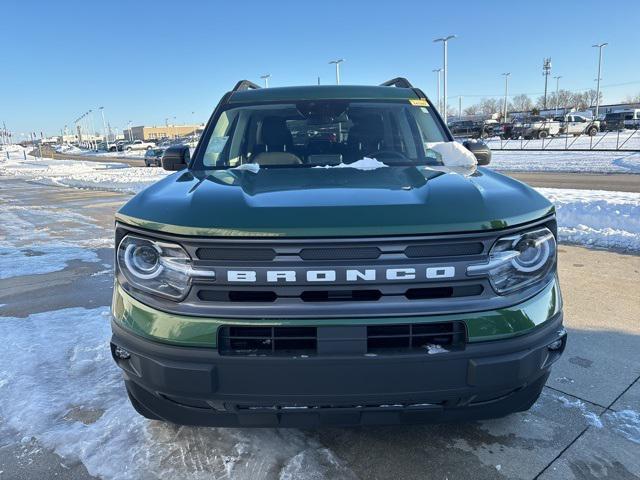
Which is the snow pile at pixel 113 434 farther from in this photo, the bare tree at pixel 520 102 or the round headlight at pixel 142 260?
the bare tree at pixel 520 102

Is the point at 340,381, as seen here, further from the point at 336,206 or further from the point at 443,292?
the point at 336,206

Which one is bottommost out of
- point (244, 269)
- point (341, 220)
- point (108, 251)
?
point (108, 251)

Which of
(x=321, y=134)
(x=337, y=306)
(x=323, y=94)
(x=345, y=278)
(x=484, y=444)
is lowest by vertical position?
(x=484, y=444)

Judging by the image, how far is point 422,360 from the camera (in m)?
1.87

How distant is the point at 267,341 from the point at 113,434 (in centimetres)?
134

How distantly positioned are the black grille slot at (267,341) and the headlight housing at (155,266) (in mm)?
254

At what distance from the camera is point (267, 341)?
1941 mm

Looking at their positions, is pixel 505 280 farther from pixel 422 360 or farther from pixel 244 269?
pixel 244 269

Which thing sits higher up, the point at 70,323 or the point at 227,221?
the point at 227,221

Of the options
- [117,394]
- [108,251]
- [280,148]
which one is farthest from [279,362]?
[108,251]

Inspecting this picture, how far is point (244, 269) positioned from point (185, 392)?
1.80 ft

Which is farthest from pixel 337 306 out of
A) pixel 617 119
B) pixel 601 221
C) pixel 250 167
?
pixel 617 119

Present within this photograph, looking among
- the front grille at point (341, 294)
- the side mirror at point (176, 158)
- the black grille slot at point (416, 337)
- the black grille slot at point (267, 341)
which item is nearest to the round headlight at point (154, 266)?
the front grille at point (341, 294)

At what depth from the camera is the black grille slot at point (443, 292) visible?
75.4 inches
